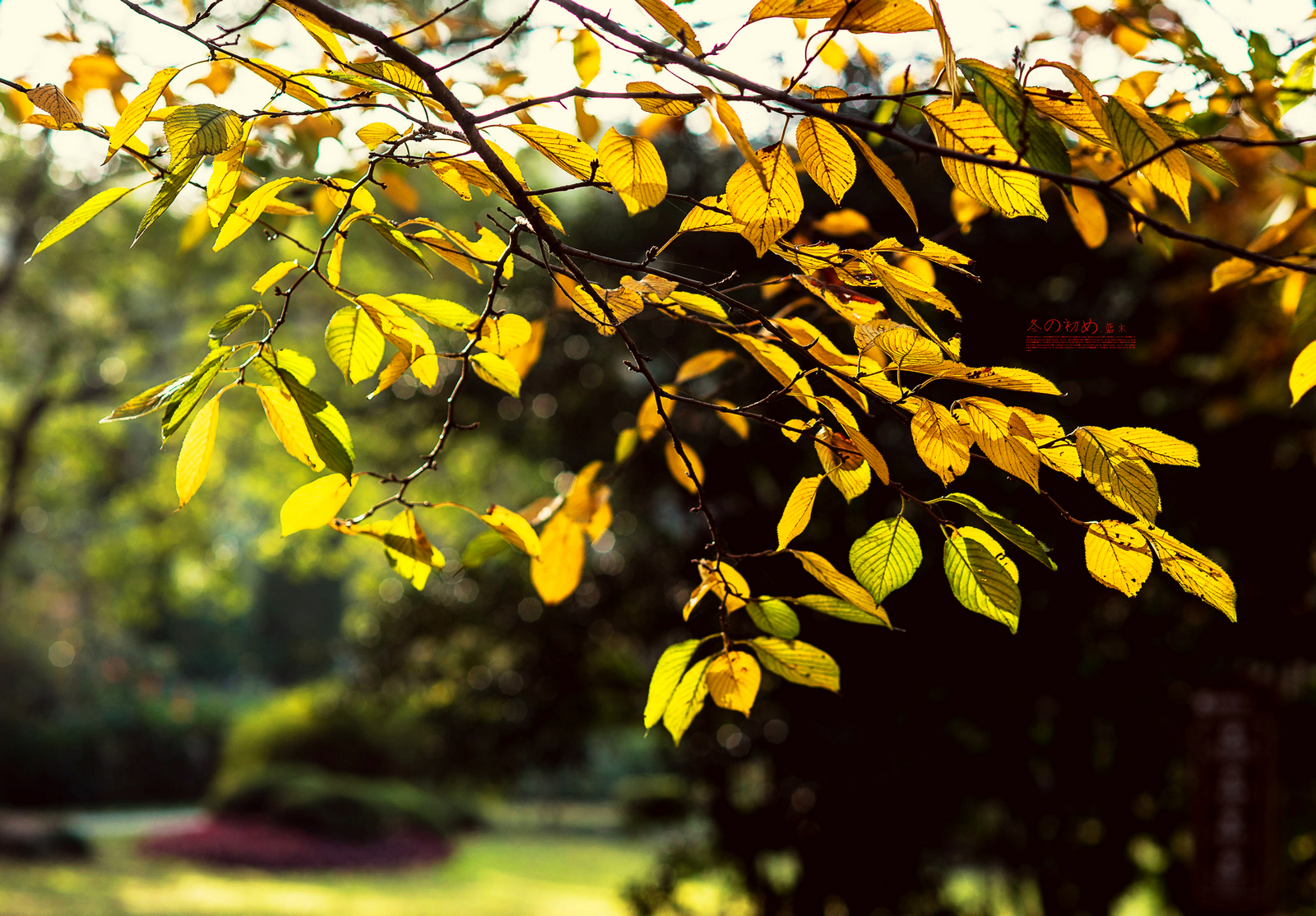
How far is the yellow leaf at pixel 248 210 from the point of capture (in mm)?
683

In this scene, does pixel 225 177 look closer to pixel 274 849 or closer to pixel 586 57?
pixel 586 57

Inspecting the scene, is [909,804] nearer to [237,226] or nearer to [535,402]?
[535,402]

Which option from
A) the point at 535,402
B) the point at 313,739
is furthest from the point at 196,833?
the point at 535,402

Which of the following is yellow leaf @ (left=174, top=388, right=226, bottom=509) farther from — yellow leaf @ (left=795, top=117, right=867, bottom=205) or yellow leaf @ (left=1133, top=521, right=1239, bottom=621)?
yellow leaf @ (left=1133, top=521, right=1239, bottom=621)

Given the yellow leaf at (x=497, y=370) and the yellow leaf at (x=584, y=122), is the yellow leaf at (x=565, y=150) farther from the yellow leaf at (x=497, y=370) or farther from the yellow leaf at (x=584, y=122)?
the yellow leaf at (x=584, y=122)

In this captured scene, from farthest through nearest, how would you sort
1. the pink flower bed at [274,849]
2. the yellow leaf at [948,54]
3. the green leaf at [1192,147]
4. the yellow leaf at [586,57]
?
1. the pink flower bed at [274,849]
2. the yellow leaf at [586,57]
3. the green leaf at [1192,147]
4. the yellow leaf at [948,54]

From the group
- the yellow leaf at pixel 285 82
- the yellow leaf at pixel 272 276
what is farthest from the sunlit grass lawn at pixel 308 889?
the yellow leaf at pixel 285 82

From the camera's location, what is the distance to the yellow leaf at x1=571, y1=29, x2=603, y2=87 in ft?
3.56

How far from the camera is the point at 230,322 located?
63cm

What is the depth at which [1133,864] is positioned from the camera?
3.80 metres

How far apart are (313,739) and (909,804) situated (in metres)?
7.27

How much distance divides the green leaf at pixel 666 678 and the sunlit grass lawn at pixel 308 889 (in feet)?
16.7

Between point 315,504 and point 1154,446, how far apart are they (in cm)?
63

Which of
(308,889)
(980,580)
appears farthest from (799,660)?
(308,889)
